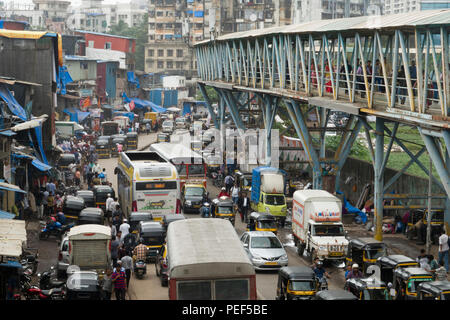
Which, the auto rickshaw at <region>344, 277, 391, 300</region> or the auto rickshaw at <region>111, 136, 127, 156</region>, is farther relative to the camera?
the auto rickshaw at <region>111, 136, 127, 156</region>

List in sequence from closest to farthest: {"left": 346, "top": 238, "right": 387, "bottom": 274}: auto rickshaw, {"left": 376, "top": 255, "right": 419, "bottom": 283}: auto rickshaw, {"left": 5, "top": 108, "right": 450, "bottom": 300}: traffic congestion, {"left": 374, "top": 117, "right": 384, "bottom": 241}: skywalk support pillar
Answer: {"left": 5, "top": 108, "right": 450, "bottom": 300}: traffic congestion → {"left": 376, "top": 255, "right": 419, "bottom": 283}: auto rickshaw → {"left": 346, "top": 238, "right": 387, "bottom": 274}: auto rickshaw → {"left": 374, "top": 117, "right": 384, "bottom": 241}: skywalk support pillar

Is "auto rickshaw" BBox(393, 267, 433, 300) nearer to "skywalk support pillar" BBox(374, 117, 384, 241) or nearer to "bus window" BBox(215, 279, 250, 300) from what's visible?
"bus window" BBox(215, 279, 250, 300)

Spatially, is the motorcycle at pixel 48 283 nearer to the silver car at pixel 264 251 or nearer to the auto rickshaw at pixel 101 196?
the silver car at pixel 264 251

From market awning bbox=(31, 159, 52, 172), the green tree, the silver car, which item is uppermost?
the green tree

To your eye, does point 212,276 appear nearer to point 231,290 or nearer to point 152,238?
point 231,290

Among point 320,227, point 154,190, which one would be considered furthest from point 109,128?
point 320,227

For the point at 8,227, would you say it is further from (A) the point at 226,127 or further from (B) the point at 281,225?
(A) the point at 226,127

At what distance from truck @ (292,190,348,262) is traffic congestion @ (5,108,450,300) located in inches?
1.4

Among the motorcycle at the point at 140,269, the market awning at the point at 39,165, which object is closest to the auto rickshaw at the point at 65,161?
the market awning at the point at 39,165

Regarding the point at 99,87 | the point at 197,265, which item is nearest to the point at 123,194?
the point at 197,265

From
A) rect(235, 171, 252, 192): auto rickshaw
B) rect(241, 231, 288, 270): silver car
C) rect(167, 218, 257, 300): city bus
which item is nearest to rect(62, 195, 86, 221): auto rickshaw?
rect(241, 231, 288, 270): silver car

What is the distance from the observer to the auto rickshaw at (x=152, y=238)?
84.0ft

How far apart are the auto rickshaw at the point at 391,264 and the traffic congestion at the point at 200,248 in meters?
0.03

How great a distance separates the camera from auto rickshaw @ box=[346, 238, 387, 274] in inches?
884
